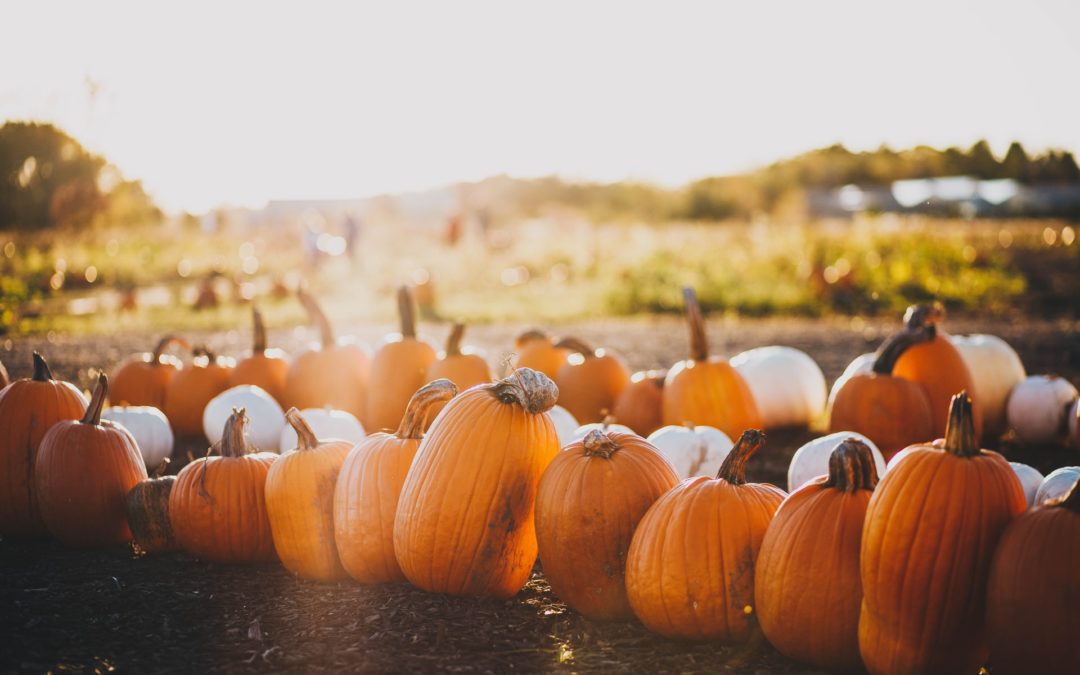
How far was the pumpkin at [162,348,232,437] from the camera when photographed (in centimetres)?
670

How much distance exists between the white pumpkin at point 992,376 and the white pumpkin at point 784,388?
3.24 feet

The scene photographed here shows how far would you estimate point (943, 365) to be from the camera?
6.01 m

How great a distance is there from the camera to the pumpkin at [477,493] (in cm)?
364

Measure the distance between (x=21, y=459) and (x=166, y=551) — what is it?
3.05ft

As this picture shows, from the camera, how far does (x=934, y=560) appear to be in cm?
295

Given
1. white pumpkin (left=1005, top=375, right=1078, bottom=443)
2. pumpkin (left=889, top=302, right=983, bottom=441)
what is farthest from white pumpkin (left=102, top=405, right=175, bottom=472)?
white pumpkin (left=1005, top=375, right=1078, bottom=443)

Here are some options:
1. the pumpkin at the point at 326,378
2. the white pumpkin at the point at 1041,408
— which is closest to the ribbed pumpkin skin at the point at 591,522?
the pumpkin at the point at 326,378

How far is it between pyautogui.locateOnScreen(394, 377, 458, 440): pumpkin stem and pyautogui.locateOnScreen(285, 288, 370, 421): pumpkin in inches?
99.0

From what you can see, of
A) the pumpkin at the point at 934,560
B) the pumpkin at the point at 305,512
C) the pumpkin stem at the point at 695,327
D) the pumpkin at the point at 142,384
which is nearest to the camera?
the pumpkin at the point at 934,560

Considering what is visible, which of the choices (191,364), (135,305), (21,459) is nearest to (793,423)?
(191,364)

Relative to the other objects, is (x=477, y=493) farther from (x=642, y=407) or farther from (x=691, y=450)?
(x=642, y=407)

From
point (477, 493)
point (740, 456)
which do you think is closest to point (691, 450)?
point (740, 456)

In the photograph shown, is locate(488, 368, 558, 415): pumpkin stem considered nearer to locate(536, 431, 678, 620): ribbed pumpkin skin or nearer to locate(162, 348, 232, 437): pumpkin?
locate(536, 431, 678, 620): ribbed pumpkin skin

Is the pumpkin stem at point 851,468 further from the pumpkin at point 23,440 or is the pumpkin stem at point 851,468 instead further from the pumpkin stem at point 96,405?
the pumpkin at point 23,440
